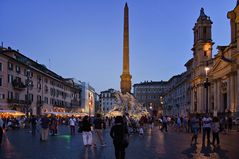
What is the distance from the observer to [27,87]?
56062 mm

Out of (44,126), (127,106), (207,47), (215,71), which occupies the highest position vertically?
(207,47)

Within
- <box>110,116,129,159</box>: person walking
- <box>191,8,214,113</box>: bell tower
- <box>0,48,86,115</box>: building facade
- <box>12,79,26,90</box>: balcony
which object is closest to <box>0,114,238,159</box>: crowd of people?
<box>110,116,129,159</box>: person walking

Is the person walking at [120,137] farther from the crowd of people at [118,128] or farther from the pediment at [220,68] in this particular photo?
the pediment at [220,68]

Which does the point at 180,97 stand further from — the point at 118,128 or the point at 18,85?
the point at 118,128

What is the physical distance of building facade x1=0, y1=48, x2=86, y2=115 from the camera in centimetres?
6238

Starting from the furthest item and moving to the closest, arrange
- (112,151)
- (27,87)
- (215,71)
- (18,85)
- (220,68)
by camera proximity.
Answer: (215,71) < (18,85) < (220,68) < (27,87) < (112,151)

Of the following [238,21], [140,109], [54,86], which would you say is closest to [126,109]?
[140,109]

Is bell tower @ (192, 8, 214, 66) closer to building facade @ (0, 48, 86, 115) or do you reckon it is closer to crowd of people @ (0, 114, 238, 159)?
building facade @ (0, 48, 86, 115)

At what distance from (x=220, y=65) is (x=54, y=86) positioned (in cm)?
4346

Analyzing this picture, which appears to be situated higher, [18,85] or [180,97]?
[18,85]

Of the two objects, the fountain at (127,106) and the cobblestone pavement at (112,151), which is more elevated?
the fountain at (127,106)

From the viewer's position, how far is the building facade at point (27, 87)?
205 ft

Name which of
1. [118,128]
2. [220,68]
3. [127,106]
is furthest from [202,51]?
[118,128]

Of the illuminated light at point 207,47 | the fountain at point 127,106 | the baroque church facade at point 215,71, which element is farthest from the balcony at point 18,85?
the illuminated light at point 207,47
